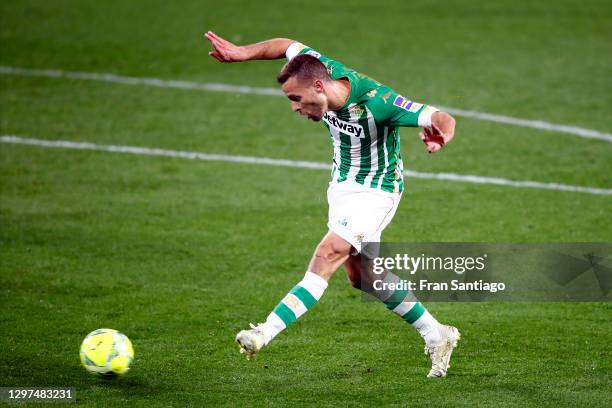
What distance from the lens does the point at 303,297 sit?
6.98 m

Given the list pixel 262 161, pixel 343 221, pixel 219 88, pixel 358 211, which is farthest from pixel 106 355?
pixel 219 88

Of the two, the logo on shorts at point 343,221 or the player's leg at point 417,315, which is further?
the player's leg at point 417,315

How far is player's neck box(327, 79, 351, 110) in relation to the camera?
6918 millimetres

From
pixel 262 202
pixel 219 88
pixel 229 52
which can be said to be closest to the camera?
pixel 229 52

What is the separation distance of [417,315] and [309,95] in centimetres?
176

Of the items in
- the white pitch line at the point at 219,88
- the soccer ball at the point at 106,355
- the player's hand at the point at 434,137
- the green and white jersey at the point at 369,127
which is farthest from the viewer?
the white pitch line at the point at 219,88

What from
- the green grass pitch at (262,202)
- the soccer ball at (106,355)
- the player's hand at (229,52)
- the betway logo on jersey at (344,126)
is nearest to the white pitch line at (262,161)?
the green grass pitch at (262,202)

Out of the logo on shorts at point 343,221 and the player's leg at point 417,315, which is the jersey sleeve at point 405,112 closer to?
the logo on shorts at point 343,221

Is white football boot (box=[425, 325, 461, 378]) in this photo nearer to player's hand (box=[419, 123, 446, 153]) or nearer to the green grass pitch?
the green grass pitch

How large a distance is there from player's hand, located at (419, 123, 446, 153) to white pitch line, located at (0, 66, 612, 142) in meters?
7.47

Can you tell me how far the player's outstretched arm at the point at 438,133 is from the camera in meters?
6.62

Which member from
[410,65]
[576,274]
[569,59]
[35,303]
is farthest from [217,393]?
[569,59]

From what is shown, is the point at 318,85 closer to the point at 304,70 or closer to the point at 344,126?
the point at 304,70

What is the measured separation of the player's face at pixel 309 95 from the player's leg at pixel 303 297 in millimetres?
857
